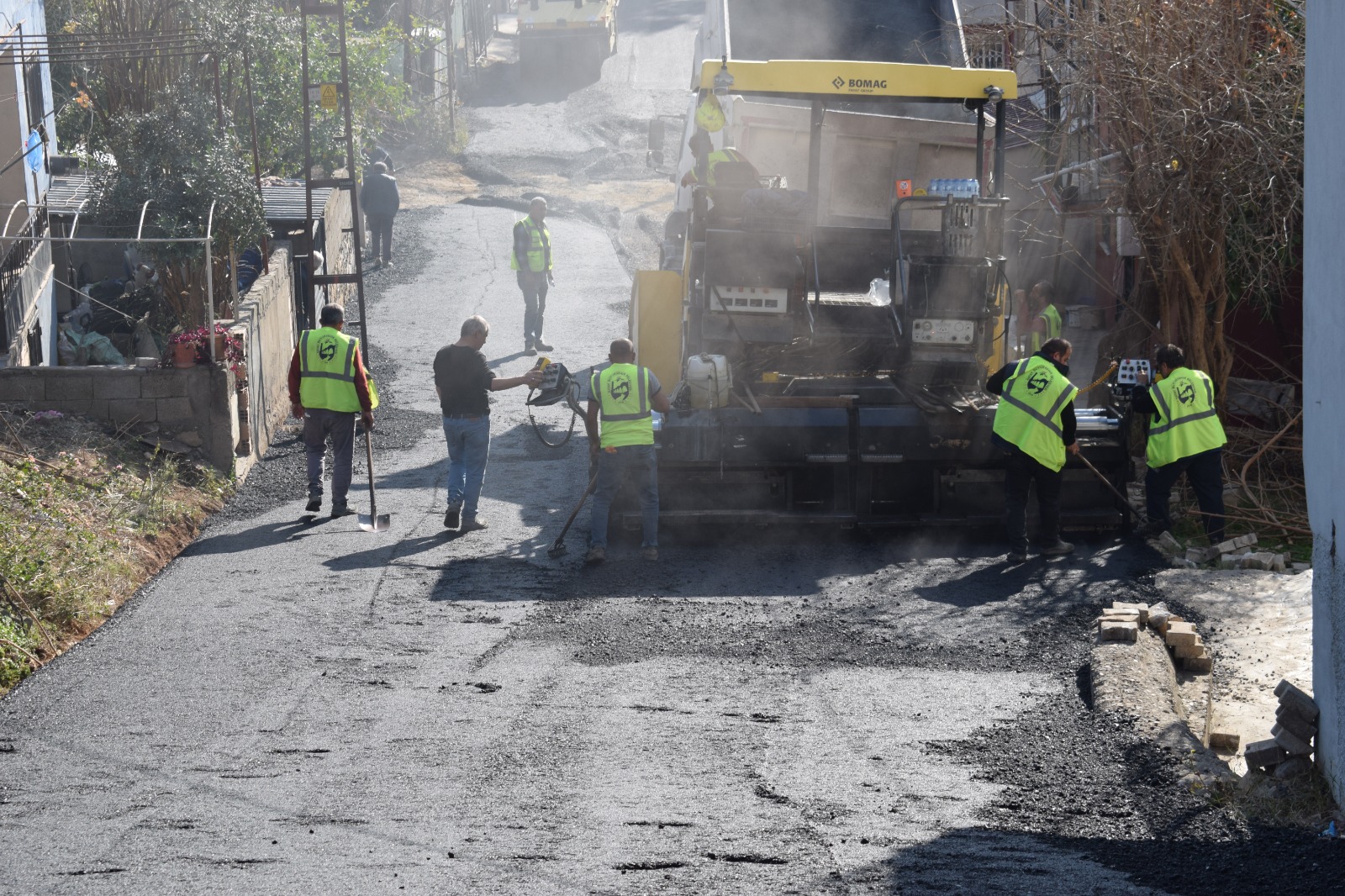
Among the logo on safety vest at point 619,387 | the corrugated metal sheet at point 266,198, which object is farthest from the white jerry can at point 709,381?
the corrugated metal sheet at point 266,198

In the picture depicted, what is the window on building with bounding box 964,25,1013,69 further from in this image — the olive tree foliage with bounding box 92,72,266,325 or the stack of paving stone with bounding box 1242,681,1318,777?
the stack of paving stone with bounding box 1242,681,1318,777

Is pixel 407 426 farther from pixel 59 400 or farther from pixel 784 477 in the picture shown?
pixel 784 477

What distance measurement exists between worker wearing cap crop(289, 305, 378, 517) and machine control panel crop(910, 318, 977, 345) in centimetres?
403

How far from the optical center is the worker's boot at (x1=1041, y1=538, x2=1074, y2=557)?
9352 mm

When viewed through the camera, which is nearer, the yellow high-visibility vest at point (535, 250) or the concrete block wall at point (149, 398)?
the concrete block wall at point (149, 398)

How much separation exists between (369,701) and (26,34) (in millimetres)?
11957

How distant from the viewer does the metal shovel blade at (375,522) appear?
Result: 979cm

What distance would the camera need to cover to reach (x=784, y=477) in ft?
32.1

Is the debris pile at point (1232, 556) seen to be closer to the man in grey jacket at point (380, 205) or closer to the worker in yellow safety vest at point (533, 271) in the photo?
the worker in yellow safety vest at point (533, 271)

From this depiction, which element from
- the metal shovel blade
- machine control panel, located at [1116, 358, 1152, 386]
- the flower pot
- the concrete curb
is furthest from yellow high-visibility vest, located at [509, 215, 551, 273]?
the concrete curb

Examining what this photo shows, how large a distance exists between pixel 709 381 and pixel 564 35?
1065 inches

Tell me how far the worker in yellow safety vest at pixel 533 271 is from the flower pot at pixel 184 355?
17.1 ft

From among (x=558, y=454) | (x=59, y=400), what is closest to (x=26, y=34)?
(x=59, y=400)

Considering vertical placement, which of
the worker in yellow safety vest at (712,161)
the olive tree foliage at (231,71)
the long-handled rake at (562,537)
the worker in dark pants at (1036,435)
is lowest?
the long-handled rake at (562,537)
